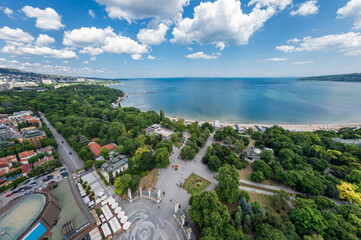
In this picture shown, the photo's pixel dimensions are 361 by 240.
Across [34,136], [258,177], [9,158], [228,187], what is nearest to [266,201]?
[258,177]

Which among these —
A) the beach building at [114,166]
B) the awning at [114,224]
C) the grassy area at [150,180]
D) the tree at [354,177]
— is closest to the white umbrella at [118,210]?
the awning at [114,224]

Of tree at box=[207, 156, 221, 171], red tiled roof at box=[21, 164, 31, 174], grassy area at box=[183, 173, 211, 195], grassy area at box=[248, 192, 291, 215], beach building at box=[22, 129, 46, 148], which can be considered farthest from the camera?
beach building at box=[22, 129, 46, 148]

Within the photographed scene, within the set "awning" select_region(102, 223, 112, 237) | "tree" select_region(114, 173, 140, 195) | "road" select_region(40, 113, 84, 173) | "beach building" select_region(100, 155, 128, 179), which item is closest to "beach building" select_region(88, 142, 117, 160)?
"road" select_region(40, 113, 84, 173)

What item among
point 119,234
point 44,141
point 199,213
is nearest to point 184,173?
point 199,213

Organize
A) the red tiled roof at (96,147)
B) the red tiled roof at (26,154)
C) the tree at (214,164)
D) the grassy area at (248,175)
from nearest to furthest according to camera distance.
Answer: the grassy area at (248,175) → the tree at (214,164) → the red tiled roof at (26,154) → the red tiled roof at (96,147)

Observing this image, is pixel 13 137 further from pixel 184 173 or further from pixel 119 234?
pixel 184 173

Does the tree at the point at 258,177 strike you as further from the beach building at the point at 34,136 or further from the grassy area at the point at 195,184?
the beach building at the point at 34,136

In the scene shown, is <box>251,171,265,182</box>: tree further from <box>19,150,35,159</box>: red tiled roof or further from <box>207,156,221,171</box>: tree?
<box>19,150,35,159</box>: red tiled roof
